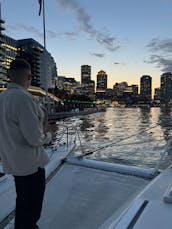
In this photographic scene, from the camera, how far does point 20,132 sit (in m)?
2.08

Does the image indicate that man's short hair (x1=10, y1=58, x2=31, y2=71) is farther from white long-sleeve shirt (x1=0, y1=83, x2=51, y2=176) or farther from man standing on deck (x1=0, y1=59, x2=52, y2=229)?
white long-sleeve shirt (x1=0, y1=83, x2=51, y2=176)

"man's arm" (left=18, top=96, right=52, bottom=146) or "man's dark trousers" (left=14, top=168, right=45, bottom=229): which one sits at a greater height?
"man's arm" (left=18, top=96, right=52, bottom=146)

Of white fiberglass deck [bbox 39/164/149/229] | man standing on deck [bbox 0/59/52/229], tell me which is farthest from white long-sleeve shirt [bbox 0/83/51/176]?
white fiberglass deck [bbox 39/164/149/229]

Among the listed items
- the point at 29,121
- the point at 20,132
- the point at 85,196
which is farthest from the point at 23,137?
the point at 85,196

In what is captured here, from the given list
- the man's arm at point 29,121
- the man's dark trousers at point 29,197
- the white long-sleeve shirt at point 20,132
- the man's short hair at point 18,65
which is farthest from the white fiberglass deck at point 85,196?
the man's short hair at point 18,65

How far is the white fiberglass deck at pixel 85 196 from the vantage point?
3.12 meters

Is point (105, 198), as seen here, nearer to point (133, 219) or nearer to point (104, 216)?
point (104, 216)

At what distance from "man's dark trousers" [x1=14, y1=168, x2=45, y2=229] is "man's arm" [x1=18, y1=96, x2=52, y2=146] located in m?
0.37

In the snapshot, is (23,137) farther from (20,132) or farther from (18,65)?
(18,65)

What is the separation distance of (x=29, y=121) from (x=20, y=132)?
0.49 ft

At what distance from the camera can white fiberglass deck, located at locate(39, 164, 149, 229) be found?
3.12m


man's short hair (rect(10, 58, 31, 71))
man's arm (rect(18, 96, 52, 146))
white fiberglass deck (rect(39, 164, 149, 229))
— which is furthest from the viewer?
white fiberglass deck (rect(39, 164, 149, 229))

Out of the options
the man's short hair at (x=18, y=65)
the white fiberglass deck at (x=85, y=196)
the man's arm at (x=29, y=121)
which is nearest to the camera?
the man's arm at (x=29, y=121)

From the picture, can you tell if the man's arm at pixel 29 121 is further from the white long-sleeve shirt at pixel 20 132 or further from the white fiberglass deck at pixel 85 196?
the white fiberglass deck at pixel 85 196
